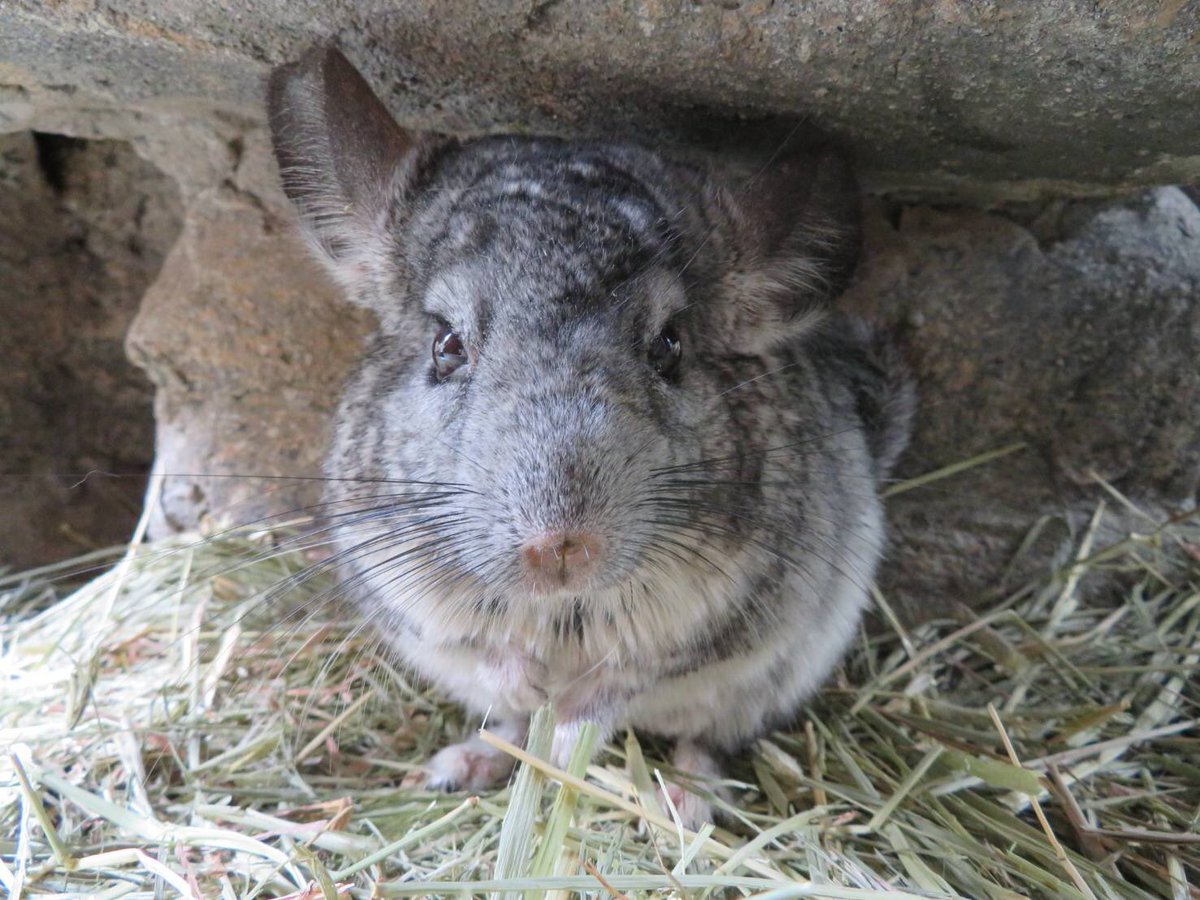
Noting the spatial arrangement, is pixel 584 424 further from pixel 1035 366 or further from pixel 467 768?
pixel 1035 366

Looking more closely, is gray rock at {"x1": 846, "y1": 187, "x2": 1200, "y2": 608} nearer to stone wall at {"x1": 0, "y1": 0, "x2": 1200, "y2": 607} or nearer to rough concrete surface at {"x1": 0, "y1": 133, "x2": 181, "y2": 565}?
stone wall at {"x1": 0, "y1": 0, "x2": 1200, "y2": 607}

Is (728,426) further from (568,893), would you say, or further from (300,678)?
(300,678)

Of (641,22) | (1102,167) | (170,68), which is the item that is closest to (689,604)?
(641,22)

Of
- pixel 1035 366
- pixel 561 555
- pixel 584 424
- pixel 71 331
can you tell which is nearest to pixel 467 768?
pixel 561 555

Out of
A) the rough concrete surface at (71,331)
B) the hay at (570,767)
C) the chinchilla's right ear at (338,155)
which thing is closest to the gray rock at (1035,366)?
the hay at (570,767)

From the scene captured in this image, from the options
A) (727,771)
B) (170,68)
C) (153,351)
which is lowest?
(727,771)

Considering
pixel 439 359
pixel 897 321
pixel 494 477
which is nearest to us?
pixel 494 477

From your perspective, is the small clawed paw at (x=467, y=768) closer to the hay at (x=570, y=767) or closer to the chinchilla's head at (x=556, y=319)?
the hay at (x=570, y=767)
